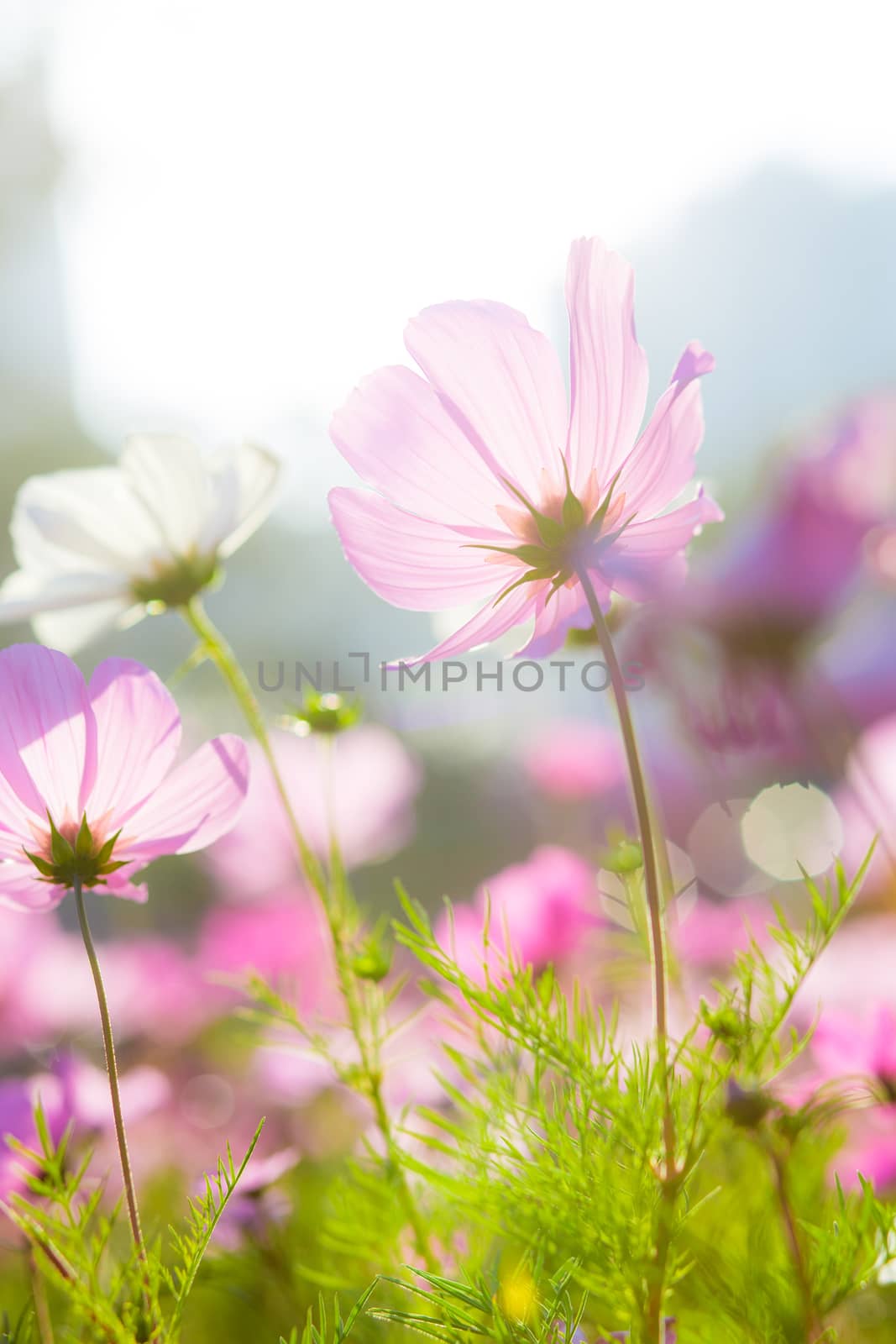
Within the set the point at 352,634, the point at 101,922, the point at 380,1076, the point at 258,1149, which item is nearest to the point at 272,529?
the point at 352,634

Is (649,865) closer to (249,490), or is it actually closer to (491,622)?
(491,622)

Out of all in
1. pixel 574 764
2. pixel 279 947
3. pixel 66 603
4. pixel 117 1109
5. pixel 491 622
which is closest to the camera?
pixel 117 1109

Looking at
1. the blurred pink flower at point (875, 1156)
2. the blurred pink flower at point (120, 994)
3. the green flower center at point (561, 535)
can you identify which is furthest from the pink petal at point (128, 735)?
the blurred pink flower at point (120, 994)

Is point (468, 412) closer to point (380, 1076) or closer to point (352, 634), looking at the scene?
point (380, 1076)

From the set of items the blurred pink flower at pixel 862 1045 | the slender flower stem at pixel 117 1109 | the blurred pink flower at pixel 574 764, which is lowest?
the blurred pink flower at pixel 574 764

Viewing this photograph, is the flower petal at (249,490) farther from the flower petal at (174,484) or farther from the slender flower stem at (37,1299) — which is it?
the slender flower stem at (37,1299)

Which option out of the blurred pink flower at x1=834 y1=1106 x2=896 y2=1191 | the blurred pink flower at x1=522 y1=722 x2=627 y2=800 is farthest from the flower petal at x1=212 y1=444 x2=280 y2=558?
the blurred pink flower at x1=522 y1=722 x2=627 y2=800

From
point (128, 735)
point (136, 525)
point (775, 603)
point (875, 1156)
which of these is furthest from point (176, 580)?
point (875, 1156)

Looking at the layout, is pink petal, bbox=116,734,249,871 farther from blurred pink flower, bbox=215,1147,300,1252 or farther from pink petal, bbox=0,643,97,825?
blurred pink flower, bbox=215,1147,300,1252
